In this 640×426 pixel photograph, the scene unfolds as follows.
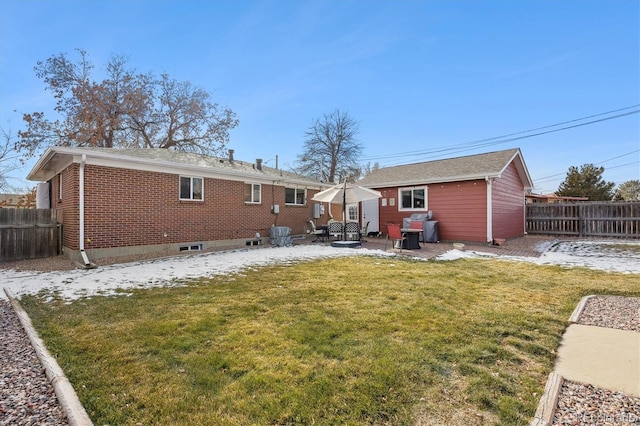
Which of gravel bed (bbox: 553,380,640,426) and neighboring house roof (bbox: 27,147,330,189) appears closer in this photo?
gravel bed (bbox: 553,380,640,426)

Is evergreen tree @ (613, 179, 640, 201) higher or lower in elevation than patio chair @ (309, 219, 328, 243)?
higher

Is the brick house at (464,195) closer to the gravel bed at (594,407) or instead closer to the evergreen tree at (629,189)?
the gravel bed at (594,407)

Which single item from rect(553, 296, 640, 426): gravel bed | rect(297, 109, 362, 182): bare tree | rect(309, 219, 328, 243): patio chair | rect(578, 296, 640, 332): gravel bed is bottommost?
rect(553, 296, 640, 426): gravel bed

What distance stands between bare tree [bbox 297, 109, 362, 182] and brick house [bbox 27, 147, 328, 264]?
47.7 ft

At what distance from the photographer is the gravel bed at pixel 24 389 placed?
2.11 metres

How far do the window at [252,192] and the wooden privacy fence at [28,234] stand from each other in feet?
20.3

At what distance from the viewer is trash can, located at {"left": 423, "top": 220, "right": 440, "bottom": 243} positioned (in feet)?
43.3

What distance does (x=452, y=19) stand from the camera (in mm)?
11734

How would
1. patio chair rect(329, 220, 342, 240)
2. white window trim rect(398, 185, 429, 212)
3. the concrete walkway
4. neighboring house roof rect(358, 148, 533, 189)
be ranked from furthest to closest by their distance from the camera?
white window trim rect(398, 185, 429, 212), patio chair rect(329, 220, 342, 240), neighboring house roof rect(358, 148, 533, 189), the concrete walkway

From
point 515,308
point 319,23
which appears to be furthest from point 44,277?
point 319,23

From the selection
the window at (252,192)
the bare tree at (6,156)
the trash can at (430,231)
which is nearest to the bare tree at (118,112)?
the bare tree at (6,156)

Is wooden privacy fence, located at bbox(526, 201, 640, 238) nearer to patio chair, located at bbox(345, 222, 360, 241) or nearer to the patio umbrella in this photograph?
the patio umbrella

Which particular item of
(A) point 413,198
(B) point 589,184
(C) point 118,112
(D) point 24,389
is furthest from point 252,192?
(B) point 589,184

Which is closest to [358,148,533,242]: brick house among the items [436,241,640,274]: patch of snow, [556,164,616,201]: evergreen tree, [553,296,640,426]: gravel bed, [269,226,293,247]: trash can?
[436,241,640,274]: patch of snow
